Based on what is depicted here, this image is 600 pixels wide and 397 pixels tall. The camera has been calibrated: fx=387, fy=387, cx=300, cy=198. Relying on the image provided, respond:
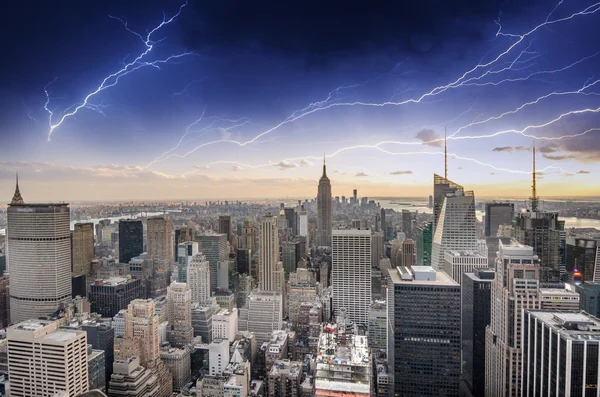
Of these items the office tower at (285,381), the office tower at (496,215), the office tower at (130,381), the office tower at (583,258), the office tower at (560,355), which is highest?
the office tower at (496,215)

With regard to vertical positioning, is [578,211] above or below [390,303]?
above

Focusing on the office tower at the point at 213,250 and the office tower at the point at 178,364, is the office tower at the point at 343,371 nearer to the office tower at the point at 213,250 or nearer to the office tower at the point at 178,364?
the office tower at the point at 178,364

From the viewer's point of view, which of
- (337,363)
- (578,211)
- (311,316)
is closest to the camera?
(337,363)

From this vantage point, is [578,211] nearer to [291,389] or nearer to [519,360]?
[519,360]

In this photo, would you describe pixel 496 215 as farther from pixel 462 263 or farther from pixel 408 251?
pixel 408 251

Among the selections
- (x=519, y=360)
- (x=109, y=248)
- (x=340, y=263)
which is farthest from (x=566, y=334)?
(x=109, y=248)

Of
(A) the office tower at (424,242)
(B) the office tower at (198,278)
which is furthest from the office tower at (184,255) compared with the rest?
(A) the office tower at (424,242)

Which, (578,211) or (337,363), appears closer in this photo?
(337,363)
